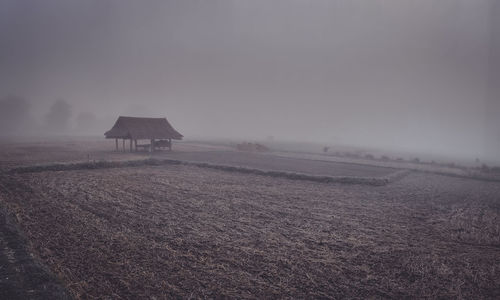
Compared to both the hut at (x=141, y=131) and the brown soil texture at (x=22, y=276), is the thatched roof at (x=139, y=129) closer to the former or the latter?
the hut at (x=141, y=131)

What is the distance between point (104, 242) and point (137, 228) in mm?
1446

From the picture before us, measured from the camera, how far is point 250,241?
895cm

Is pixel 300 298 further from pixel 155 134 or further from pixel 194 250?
pixel 155 134

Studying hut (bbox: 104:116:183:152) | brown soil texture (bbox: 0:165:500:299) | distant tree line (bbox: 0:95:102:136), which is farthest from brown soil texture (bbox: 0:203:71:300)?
distant tree line (bbox: 0:95:102:136)

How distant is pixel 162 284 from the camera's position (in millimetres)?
6121

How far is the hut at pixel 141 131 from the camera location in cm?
3612

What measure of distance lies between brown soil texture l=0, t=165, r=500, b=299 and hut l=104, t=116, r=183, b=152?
64.8 feet

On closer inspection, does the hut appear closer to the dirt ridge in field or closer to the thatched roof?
the thatched roof

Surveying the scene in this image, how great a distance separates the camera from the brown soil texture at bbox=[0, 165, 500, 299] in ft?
20.9

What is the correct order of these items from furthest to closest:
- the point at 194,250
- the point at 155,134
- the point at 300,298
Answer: the point at 155,134
the point at 194,250
the point at 300,298

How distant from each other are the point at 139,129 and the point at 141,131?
1.41 feet

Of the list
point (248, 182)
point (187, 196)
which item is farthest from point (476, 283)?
point (248, 182)

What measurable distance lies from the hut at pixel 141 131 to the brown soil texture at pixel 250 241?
1975cm

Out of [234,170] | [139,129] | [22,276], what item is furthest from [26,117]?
[22,276]
